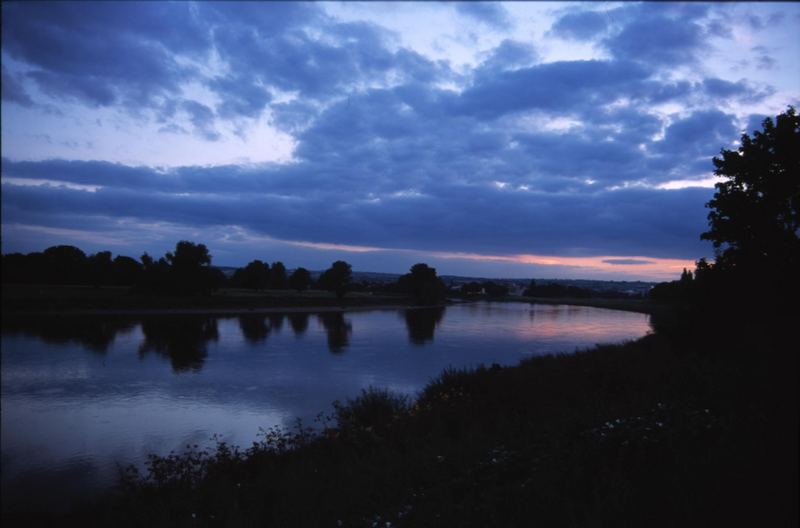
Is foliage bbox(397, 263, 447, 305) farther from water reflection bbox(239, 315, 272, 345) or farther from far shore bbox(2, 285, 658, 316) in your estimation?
water reflection bbox(239, 315, 272, 345)

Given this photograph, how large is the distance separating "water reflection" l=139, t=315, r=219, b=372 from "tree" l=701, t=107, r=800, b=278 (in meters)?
26.7

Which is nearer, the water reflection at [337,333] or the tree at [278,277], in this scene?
the water reflection at [337,333]

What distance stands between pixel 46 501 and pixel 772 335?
18.8 meters

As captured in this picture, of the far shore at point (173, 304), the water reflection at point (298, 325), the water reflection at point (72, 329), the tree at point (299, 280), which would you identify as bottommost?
the water reflection at point (298, 325)

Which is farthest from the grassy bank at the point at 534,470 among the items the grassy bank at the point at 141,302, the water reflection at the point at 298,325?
the grassy bank at the point at 141,302

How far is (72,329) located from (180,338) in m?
10.9

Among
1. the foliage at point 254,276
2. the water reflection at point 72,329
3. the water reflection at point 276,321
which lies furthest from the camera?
the foliage at point 254,276

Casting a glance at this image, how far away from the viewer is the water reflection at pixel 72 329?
34531mm

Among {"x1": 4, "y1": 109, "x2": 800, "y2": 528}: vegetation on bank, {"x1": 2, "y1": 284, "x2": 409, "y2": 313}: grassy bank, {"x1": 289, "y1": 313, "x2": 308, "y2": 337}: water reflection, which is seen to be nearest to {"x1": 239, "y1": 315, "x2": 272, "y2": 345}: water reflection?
{"x1": 289, "y1": 313, "x2": 308, "y2": 337}: water reflection

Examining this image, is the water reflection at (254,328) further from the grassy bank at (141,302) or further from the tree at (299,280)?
the tree at (299,280)

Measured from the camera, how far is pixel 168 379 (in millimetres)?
22969

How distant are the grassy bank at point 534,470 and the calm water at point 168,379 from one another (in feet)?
12.3

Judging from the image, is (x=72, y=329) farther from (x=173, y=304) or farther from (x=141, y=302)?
(x=173, y=304)

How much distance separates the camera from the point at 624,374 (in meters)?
14.9
